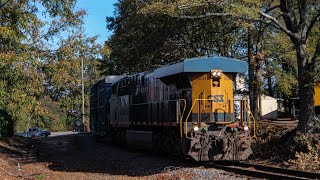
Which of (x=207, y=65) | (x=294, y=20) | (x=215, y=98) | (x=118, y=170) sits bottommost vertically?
(x=118, y=170)

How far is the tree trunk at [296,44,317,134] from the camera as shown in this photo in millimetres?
15193

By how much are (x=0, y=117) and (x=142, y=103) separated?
41.9 feet

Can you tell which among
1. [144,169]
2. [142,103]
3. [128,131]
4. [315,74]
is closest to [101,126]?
[128,131]

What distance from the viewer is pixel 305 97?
50.4 feet

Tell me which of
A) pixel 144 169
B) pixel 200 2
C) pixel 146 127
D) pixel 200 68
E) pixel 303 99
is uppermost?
pixel 200 2

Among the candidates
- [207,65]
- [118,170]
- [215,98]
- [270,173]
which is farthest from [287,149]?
[118,170]

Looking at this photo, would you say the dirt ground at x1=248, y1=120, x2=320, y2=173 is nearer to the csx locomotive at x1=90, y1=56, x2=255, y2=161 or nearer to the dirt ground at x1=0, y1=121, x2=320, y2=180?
the dirt ground at x1=0, y1=121, x2=320, y2=180

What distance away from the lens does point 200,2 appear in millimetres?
14344

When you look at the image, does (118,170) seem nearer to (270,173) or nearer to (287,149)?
(270,173)

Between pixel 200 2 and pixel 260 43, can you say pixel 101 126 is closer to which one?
pixel 260 43

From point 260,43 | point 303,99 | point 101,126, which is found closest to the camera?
point 303,99

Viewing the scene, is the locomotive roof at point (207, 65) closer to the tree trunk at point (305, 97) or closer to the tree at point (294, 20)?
the tree at point (294, 20)

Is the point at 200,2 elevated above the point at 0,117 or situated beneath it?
elevated above

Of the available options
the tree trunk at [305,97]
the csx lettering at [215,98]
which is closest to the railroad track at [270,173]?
the csx lettering at [215,98]
